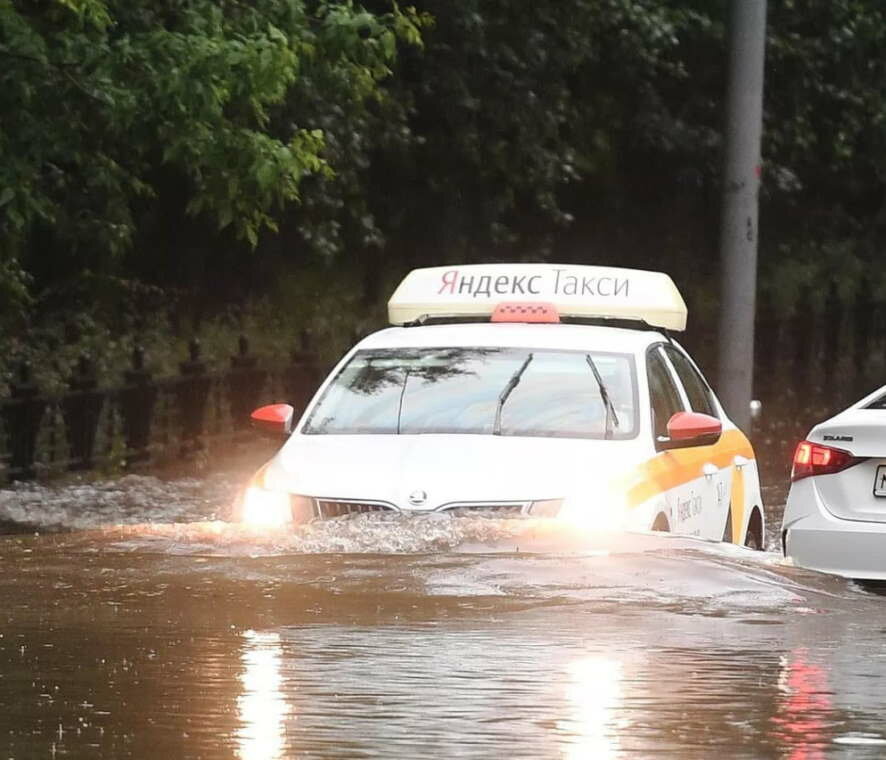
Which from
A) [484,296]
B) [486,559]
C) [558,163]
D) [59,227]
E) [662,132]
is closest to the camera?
[486,559]

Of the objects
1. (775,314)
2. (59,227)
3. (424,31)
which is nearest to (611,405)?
(59,227)

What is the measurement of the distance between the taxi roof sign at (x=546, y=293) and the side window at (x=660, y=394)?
16.1 inches

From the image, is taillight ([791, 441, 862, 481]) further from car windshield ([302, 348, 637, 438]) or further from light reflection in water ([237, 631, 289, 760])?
light reflection in water ([237, 631, 289, 760])

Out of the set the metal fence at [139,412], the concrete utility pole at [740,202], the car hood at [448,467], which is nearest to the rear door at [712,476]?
the car hood at [448,467]

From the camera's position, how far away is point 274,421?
34.2 feet

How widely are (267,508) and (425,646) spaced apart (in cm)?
251

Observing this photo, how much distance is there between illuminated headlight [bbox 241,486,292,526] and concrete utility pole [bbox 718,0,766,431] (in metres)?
6.75

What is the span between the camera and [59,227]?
62.4 ft

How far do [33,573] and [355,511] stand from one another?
1332 millimetres

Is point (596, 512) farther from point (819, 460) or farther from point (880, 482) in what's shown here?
point (880, 482)

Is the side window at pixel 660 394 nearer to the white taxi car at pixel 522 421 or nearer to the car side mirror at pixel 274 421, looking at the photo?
the white taxi car at pixel 522 421

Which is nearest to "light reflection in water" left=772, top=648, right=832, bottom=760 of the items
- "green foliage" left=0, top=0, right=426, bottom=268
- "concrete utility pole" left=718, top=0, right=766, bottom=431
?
"green foliage" left=0, top=0, right=426, bottom=268

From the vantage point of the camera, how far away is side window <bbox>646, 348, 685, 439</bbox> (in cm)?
1042

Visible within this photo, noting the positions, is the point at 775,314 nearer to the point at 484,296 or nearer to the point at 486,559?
the point at 484,296
